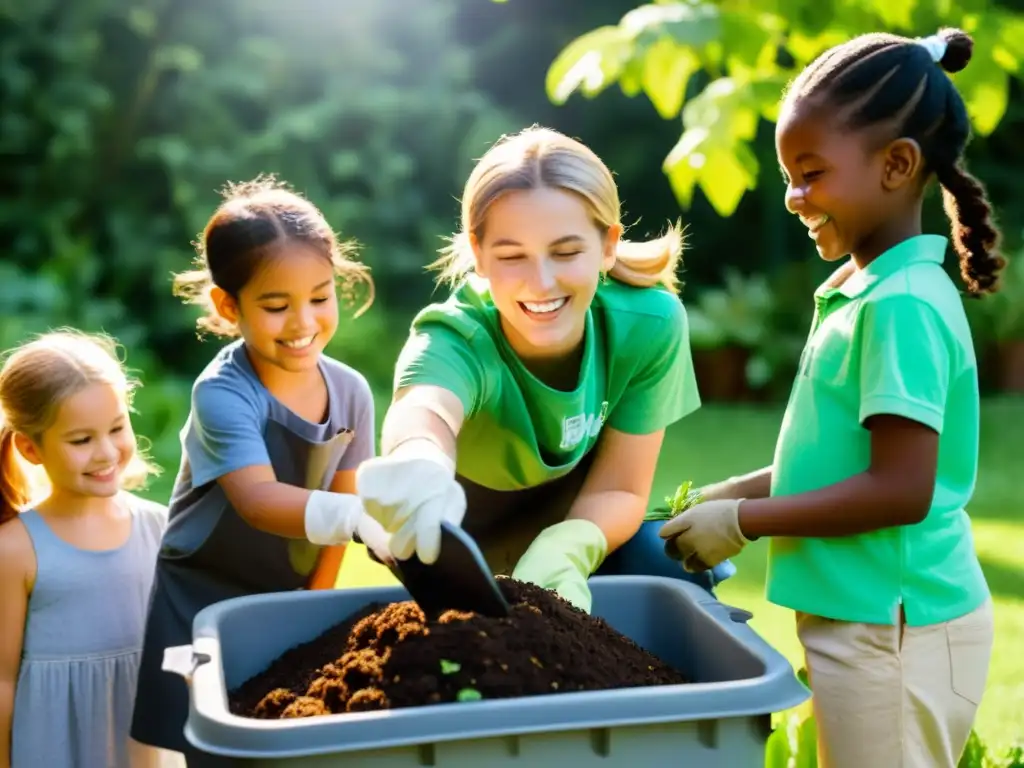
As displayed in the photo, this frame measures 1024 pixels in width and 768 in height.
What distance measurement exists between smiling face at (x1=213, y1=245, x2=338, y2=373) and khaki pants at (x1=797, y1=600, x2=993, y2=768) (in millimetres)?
Result: 1020

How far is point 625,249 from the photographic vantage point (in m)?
2.36

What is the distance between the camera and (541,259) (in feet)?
6.76

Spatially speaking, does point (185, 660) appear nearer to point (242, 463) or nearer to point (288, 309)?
point (242, 463)

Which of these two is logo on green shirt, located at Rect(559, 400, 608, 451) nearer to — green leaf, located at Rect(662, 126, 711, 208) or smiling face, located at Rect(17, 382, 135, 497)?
smiling face, located at Rect(17, 382, 135, 497)

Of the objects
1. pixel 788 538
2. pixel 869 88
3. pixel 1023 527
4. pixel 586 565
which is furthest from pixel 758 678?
pixel 1023 527

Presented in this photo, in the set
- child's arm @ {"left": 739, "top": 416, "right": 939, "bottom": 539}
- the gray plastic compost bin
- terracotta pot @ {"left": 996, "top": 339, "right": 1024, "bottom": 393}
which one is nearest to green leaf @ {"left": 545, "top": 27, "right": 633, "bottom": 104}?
child's arm @ {"left": 739, "top": 416, "right": 939, "bottom": 539}

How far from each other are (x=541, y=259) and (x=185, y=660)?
85 centimetres

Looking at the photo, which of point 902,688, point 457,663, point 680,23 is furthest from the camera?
point 680,23

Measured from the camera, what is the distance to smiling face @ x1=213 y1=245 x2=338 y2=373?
7.39 ft

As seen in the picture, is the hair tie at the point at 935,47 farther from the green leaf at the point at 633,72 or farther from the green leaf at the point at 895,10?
the green leaf at the point at 633,72

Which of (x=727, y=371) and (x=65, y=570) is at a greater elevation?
(x=727, y=371)

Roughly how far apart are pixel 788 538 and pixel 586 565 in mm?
338

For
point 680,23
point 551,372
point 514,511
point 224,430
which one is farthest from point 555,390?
point 680,23

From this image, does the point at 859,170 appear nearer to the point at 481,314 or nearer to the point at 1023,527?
the point at 481,314
